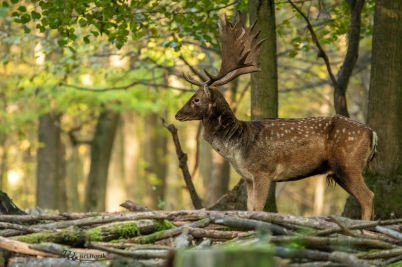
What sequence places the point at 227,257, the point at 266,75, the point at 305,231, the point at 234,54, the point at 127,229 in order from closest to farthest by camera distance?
the point at 227,257
the point at 305,231
the point at 127,229
the point at 234,54
the point at 266,75

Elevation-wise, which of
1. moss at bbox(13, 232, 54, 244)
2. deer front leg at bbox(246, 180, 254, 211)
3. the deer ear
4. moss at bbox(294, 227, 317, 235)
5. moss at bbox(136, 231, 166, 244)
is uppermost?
the deer ear

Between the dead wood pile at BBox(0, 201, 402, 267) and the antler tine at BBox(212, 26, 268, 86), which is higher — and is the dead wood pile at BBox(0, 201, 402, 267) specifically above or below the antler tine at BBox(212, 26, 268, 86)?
below

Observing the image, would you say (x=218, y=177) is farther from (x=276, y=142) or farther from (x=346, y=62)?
(x=276, y=142)

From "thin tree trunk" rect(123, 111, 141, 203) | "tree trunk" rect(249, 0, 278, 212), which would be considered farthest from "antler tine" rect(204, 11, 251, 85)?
"thin tree trunk" rect(123, 111, 141, 203)

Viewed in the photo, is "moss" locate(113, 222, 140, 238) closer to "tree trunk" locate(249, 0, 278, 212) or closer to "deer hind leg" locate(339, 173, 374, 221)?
"deer hind leg" locate(339, 173, 374, 221)

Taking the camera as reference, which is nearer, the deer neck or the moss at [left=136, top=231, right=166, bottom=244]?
the moss at [left=136, top=231, right=166, bottom=244]

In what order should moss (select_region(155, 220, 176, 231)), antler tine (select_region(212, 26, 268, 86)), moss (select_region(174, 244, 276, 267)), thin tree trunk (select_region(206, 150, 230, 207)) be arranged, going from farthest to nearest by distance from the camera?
thin tree trunk (select_region(206, 150, 230, 207)) → antler tine (select_region(212, 26, 268, 86)) → moss (select_region(155, 220, 176, 231)) → moss (select_region(174, 244, 276, 267))

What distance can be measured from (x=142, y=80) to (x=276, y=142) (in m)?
7.35

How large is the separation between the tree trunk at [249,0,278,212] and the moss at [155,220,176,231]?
325 cm

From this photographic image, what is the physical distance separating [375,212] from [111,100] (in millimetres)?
12918

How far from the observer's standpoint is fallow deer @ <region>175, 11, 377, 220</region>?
9312mm

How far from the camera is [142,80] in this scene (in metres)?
16.4

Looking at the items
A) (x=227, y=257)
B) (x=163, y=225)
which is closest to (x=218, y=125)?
(x=163, y=225)

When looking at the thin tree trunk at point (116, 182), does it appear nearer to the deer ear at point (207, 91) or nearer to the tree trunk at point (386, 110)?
the tree trunk at point (386, 110)
